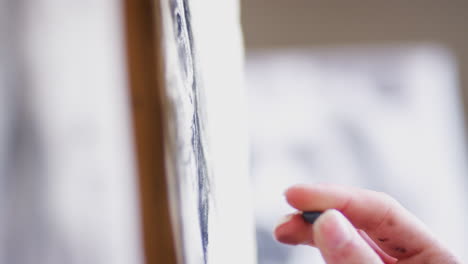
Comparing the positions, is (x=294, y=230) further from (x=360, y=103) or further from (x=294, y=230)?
(x=360, y=103)

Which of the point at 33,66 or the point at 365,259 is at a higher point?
the point at 33,66

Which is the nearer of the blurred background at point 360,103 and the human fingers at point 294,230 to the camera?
the human fingers at point 294,230

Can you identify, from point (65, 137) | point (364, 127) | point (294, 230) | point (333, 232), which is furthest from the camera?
point (364, 127)

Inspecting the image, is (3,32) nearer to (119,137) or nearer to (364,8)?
(119,137)

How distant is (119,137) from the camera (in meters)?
0.62

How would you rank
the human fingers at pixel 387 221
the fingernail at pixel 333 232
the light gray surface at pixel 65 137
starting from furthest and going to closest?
1. the light gray surface at pixel 65 137
2. the human fingers at pixel 387 221
3. the fingernail at pixel 333 232

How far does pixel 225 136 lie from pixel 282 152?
4.55 feet

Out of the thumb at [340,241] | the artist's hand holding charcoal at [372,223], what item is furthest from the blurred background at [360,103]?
the thumb at [340,241]

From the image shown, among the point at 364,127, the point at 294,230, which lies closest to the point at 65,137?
the point at 294,230

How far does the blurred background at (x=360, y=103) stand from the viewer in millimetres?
1891

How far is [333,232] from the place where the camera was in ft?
1.01

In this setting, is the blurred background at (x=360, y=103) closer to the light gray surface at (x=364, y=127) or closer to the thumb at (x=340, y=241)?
the light gray surface at (x=364, y=127)

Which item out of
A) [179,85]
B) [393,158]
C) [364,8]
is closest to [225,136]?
[179,85]

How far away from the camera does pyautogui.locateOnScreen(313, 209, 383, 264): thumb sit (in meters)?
0.31
